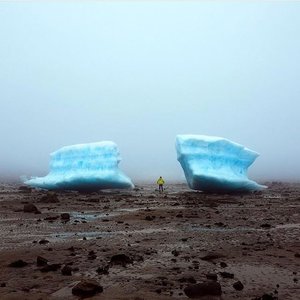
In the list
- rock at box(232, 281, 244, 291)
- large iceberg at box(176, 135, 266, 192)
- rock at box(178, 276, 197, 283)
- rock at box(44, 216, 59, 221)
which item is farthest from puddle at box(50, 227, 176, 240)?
large iceberg at box(176, 135, 266, 192)

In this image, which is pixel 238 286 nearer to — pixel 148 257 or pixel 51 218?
pixel 148 257

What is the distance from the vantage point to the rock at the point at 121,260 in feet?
19.4

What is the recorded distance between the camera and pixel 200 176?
20016mm

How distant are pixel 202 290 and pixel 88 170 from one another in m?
17.9

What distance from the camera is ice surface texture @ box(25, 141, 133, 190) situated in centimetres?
2159

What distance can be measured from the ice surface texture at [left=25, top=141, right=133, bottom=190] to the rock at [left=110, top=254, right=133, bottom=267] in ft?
50.1

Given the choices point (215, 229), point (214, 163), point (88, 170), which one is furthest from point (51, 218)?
point (214, 163)

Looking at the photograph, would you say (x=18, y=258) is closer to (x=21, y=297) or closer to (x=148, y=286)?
(x=21, y=297)

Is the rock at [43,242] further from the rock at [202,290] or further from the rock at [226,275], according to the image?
the rock at [202,290]

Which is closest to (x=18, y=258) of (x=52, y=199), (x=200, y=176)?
(x=52, y=199)

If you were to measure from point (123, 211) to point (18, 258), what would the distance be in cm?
678

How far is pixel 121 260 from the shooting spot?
6027 millimetres

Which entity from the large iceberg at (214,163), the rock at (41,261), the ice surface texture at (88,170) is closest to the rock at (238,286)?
the rock at (41,261)

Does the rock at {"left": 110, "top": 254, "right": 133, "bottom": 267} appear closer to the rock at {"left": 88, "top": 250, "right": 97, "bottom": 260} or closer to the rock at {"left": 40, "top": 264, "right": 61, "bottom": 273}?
the rock at {"left": 88, "top": 250, "right": 97, "bottom": 260}
